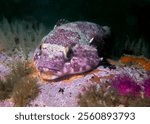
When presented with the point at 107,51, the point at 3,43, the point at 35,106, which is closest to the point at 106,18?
the point at 107,51

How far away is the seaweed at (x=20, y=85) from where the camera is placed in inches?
194

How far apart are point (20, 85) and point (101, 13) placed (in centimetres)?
440

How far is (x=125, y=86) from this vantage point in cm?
475

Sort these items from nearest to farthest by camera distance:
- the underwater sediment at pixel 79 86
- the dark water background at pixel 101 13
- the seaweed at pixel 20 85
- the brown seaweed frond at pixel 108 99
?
the brown seaweed frond at pixel 108 99, the underwater sediment at pixel 79 86, the seaweed at pixel 20 85, the dark water background at pixel 101 13

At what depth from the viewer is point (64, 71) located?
4.99m

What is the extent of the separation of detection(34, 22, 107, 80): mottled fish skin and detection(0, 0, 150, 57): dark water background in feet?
10.4

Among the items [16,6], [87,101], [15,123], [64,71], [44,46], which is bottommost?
[15,123]

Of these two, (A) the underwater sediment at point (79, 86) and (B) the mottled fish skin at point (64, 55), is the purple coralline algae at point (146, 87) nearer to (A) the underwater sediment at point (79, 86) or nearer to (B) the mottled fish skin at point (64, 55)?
(A) the underwater sediment at point (79, 86)

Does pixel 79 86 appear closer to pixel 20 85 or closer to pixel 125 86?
pixel 125 86

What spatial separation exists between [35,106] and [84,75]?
37.0 inches

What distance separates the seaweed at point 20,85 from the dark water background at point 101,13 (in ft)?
10.5

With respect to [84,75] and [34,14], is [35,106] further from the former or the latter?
[34,14]

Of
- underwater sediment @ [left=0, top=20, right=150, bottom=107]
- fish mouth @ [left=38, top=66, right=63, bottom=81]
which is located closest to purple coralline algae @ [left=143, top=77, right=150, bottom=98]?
underwater sediment @ [left=0, top=20, right=150, bottom=107]

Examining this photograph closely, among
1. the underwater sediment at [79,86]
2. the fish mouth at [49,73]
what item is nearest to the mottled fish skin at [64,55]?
the fish mouth at [49,73]
